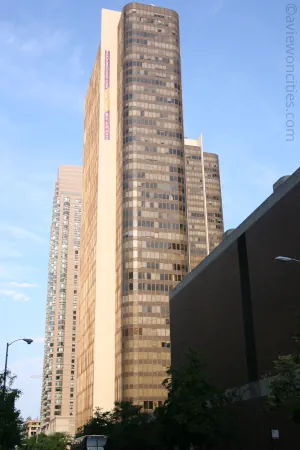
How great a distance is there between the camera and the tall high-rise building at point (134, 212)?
13038cm

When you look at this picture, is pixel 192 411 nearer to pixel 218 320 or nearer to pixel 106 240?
pixel 218 320

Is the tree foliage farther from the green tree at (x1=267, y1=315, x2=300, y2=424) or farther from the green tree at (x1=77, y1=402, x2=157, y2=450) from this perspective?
the green tree at (x1=77, y1=402, x2=157, y2=450)

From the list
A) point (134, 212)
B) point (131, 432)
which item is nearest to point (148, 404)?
point (134, 212)

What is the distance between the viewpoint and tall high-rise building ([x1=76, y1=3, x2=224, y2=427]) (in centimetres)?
13038

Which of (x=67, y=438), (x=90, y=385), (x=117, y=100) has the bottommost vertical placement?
(x=67, y=438)

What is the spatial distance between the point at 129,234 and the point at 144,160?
21.0 meters

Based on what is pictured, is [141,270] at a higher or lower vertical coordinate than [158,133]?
lower

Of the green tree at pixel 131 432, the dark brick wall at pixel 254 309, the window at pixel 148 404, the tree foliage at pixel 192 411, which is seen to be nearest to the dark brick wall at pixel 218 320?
the dark brick wall at pixel 254 309

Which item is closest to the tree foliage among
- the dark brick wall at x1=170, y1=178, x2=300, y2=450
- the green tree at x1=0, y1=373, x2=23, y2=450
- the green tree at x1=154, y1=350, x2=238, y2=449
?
the green tree at x1=154, y1=350, x2=238, y2=449

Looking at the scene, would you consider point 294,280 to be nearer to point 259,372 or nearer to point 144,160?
point 259,372

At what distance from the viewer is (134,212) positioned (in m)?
138

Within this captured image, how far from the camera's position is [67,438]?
187125mm

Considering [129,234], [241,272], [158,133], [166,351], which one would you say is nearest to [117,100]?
[158,133]

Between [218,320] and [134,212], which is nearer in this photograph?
[218,320]
